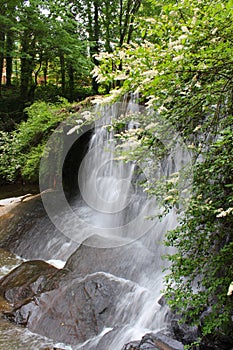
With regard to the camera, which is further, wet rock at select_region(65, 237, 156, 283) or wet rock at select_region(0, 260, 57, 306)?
wet rock at select_region(0, 260, 57, 306)

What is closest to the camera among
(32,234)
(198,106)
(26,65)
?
(198,106)

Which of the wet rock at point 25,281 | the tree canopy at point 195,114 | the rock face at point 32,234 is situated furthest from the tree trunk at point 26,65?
the tree canopy at point 195,114

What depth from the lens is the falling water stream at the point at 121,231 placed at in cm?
433

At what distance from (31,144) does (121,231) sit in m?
4.58

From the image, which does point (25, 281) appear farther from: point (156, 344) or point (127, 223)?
point (156, 344)

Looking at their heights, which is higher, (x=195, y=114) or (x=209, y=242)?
(x=195, y=114)

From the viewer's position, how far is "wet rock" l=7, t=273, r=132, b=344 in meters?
4.57

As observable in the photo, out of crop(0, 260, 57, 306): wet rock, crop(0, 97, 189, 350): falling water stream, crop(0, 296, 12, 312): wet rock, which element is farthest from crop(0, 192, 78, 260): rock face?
crop(0, 296, 12, 312): wet rock

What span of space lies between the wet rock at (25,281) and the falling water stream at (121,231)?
2.06ft

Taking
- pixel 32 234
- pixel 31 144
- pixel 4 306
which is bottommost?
pixel 4 306

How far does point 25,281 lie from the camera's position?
5789mm

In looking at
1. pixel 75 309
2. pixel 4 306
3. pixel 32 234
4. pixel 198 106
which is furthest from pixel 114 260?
pixel 198 106

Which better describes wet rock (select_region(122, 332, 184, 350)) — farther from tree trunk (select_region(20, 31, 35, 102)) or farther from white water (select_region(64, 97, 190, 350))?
tree trunk (select_region(20, 31, 35, 102))

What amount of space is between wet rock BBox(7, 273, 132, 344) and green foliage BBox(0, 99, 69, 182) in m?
5.04
